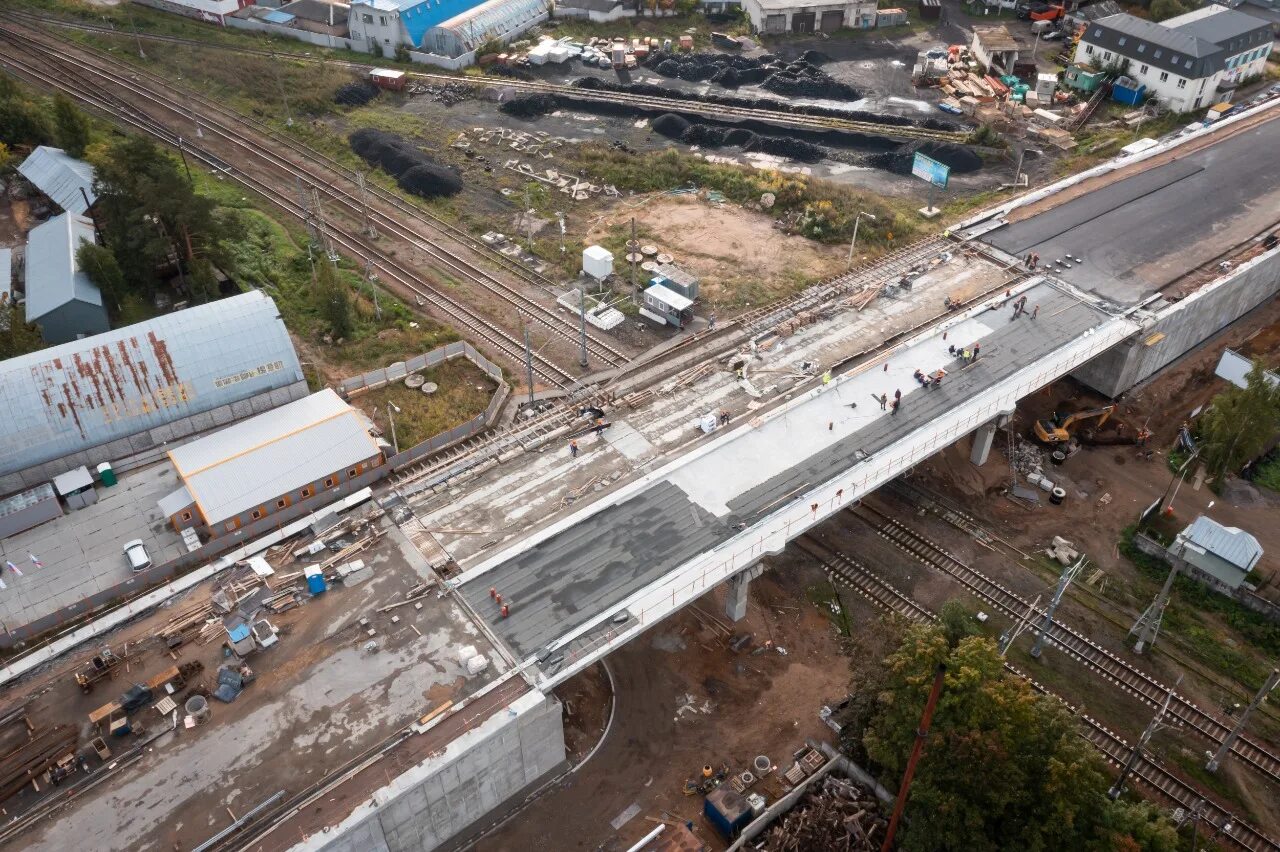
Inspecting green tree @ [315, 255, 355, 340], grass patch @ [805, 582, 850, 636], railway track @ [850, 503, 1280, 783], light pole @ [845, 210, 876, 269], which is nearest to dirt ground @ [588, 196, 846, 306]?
light pole @ [845, 210, 876, 269]

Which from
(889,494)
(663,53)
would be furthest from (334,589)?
(663,53)

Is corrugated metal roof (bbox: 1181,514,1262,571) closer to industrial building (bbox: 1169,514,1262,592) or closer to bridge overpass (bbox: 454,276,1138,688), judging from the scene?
industrial building (bbox: 1169,514,1262,592)

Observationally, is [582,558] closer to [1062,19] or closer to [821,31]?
[821,31]

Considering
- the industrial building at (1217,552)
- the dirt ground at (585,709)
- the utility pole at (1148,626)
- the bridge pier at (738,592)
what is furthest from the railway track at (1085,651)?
the dirt ground at (585,709)

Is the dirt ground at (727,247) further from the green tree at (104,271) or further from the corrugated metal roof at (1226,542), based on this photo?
the green tree at (104,271)

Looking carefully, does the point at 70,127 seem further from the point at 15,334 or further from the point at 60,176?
the point at 15,334

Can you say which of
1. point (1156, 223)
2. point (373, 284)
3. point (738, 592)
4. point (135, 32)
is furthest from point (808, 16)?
point (738, 592)
